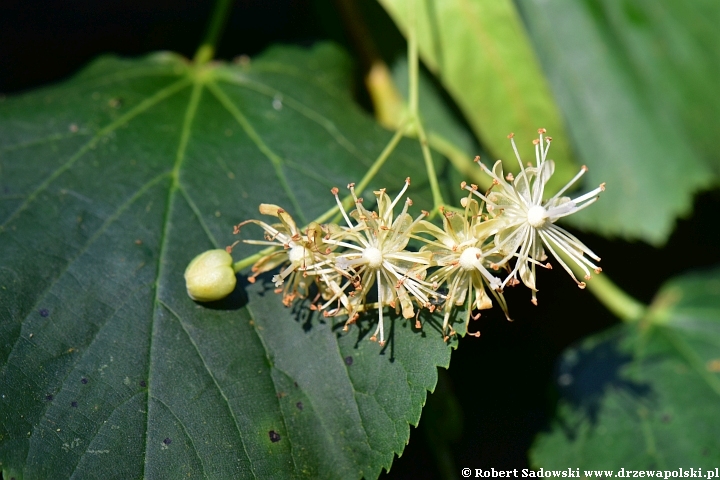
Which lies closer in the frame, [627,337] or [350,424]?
[350,424]

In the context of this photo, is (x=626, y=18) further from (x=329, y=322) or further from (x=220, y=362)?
(x=220, y=362)

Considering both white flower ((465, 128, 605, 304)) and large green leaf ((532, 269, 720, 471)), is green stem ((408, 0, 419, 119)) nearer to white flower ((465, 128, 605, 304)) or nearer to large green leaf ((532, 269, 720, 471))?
white flower ((465, 128, 605, 304))

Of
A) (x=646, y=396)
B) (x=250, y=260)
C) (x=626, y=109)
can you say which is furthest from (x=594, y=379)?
(x=250, y=260)

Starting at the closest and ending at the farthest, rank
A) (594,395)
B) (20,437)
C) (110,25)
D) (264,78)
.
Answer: (20,437) → (264,78) → (594,395) → (110,25)

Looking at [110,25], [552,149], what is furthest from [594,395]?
[110,25]

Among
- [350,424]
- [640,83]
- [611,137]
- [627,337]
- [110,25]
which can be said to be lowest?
[350,424]

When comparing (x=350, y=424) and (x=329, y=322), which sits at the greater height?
(x=329, y=322)
